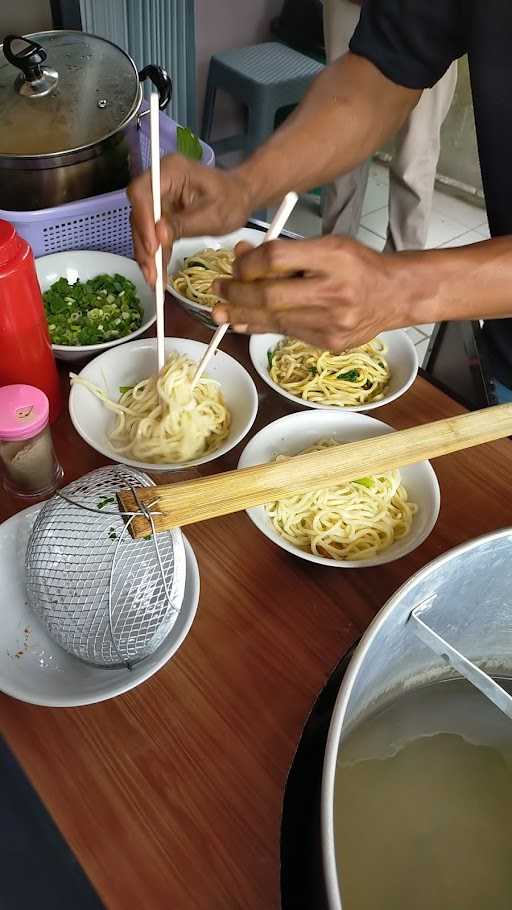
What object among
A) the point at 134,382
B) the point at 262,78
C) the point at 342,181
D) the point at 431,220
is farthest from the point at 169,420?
the point at 431,220

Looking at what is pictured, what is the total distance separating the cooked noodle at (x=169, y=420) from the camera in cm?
118

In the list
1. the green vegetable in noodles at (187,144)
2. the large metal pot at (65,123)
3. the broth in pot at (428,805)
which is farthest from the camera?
the green vegetable in noodles at (187,144)

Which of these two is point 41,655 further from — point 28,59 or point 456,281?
point 28,59

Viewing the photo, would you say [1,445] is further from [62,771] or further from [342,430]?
[342,430]

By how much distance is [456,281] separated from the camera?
96 centimetres

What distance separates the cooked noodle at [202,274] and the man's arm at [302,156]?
6.0 inches

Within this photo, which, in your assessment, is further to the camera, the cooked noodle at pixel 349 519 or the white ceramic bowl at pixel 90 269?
the white ceramic bowl at pixel 90 269

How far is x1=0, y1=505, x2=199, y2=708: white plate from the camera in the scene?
0.82m

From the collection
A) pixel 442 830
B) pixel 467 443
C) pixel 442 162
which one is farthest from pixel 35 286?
pixel 442 162

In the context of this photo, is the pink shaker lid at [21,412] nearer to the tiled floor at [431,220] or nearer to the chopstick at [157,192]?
the chopstick at [157,192]

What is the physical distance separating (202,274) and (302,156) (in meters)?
0.32

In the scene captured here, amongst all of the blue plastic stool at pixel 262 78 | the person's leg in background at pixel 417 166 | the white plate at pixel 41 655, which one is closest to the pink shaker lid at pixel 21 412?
the white plate at pixel 41 655

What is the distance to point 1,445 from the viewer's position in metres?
1.01

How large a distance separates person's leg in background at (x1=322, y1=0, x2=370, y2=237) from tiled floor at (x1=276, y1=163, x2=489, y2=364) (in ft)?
0.77
